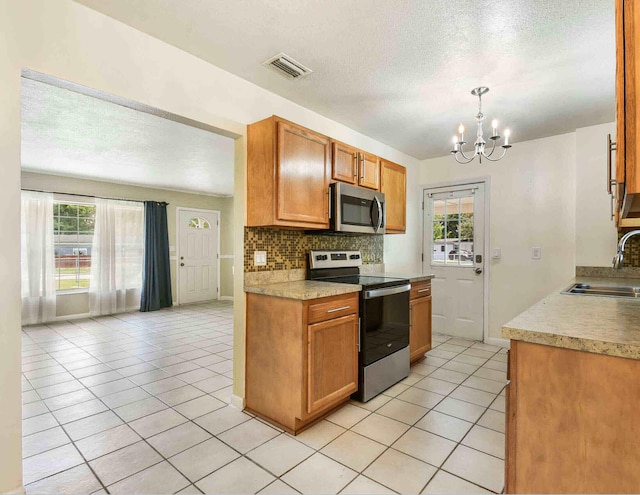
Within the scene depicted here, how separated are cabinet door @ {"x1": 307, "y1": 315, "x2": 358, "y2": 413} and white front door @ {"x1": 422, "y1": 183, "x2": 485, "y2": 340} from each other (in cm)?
240

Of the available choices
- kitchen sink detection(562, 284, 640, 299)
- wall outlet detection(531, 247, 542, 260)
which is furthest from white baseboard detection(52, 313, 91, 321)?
wall outlet detection(531, 247, 542, 260)

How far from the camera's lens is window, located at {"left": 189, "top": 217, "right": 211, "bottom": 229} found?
7082 millimetres

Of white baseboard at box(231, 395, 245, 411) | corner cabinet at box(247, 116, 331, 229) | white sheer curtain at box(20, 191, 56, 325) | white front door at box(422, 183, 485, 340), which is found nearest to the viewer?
corner cabinet at box(247, 116, 331, 229)

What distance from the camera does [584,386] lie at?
0.99 m

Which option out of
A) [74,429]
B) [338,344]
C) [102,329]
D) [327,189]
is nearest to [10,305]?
[74,429]

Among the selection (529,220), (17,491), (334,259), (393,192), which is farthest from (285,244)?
(529,220)

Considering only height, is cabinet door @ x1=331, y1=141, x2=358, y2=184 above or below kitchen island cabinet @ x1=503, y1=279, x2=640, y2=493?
above

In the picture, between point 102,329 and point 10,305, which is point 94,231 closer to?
point 102,329

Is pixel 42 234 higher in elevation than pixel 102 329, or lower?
higher

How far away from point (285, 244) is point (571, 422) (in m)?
2.16

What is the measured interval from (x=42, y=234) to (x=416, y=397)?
19.1ft

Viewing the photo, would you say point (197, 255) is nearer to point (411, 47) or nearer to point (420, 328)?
point (420, 328)

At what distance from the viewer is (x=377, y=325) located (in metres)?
2.61

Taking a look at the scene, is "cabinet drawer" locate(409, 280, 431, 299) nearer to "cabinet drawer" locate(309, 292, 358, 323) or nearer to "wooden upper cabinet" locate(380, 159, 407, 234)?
"wooden upper cabinet" locate(380, 159, 407, 234)
